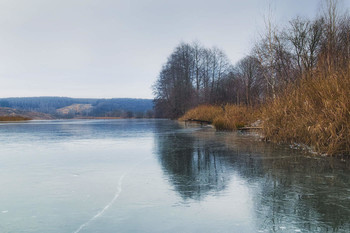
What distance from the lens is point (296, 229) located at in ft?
8.23

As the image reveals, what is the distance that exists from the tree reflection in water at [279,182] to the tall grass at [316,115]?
46 centimetres

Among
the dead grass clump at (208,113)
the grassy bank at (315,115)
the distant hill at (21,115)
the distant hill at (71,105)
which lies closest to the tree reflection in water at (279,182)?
the grassy bank at (315,115)

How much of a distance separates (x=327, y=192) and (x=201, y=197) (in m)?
1.50

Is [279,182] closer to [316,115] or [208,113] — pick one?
[316,115]

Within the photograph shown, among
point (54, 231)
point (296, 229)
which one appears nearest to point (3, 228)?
point (54, 231)

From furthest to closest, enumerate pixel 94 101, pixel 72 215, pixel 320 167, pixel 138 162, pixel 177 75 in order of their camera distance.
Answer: pixel 94 101
pixel 177 75
pixel 138 162
pixel 320 167
pixel 72 215

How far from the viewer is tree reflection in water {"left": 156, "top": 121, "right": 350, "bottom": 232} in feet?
9.08

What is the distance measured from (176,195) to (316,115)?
4.64 m

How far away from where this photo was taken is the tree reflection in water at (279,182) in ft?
9.08

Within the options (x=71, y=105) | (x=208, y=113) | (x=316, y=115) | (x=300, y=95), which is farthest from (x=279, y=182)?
(x=71, y=105)

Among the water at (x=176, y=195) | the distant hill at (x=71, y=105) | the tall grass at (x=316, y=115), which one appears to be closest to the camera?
the water at (x=176, y=195)

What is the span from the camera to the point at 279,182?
424 cm

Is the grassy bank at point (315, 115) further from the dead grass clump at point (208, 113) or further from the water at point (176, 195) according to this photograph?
the dead grass clump at point (208, 113)

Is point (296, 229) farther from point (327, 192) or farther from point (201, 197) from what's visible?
point (327, 192)
